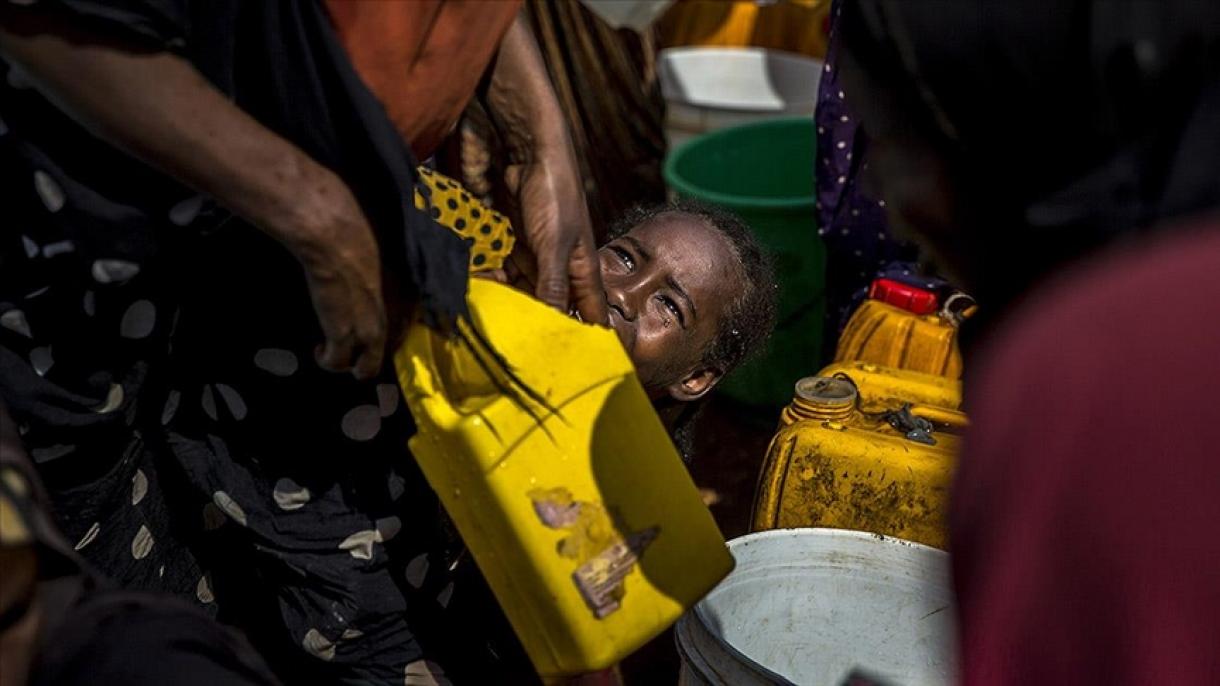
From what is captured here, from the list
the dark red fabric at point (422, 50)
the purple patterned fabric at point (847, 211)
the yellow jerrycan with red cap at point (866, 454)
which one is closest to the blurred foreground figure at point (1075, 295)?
the dark red fabric at point (422, 50)

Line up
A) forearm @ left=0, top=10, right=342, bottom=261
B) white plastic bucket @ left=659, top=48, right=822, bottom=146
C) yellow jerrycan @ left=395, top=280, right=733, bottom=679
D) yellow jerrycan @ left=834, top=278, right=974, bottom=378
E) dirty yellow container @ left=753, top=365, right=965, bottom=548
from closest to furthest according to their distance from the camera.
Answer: forearm @ left=0, top=10, right=342, bottom=261
yellow jerrycan @ left=395, top=280, right=733, bottom=679
dirty yellow container @ left=753, top=365, right=965, bottom=548
yellow jerrycan @ left=834, top=278, right=974, bottom=378
white plastic bucket @ left=659, top=48, right=822, bottom=146

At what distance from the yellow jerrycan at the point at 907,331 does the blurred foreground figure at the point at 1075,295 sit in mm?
1672

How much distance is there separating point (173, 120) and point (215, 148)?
0.05 metres

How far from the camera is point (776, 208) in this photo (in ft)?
12.1

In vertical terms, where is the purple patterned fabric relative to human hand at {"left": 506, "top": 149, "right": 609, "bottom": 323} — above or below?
below

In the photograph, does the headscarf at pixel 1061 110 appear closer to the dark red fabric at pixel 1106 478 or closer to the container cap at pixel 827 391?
the dark red fabric at pixel 1106 478

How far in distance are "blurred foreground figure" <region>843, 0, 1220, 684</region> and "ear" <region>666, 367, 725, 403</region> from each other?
133cm

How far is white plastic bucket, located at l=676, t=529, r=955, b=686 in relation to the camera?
2289mm

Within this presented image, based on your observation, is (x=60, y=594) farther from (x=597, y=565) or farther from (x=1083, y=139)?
(x=1083, y=139)

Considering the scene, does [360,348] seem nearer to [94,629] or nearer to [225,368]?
[225,368]

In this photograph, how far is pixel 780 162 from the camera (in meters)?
4.33

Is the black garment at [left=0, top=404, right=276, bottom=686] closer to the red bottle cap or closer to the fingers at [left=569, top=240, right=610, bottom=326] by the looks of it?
the fingers at [left=569, top=240, right=610, bottom=326]

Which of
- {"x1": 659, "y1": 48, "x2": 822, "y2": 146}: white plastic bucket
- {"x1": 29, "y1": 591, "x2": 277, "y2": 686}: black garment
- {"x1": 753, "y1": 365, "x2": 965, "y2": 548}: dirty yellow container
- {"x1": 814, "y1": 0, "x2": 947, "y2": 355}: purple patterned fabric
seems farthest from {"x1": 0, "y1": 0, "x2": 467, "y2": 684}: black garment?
{"x1": 659, "y1": 48, "x2": 822, "y2": 146}: white plastic bucket

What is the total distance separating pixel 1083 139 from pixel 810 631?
1.43m
